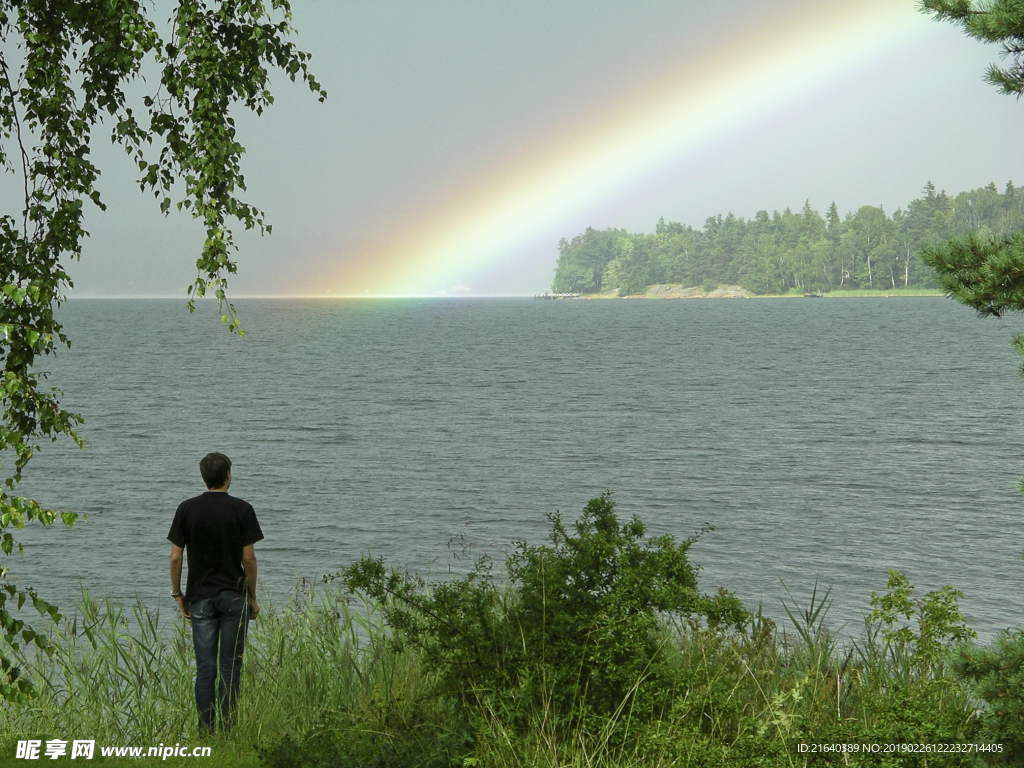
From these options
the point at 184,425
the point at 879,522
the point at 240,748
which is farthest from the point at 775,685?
the point at 184,425

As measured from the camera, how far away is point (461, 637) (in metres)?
5.53

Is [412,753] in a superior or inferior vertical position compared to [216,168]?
inferior

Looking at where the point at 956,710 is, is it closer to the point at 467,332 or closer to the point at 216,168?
the point at 216,168

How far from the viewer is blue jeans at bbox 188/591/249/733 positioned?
6387 millimetres

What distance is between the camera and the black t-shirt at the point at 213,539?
6.38m

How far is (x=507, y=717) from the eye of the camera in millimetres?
5176

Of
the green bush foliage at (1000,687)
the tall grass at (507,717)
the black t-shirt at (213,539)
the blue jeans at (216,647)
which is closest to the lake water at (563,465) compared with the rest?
the tall grass at (507,717)

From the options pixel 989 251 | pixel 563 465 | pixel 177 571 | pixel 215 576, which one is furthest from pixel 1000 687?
pixel 563 465

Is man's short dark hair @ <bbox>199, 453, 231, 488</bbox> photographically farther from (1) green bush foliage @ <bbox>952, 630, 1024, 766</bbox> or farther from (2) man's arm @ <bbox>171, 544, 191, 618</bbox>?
(1) green bush foliage @ <bbox>952, 630, 1024, 766</bbox>

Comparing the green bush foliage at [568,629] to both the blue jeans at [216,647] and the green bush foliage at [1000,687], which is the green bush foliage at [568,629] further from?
the green bush foliage at [1000,687]

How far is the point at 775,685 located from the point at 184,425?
4044cm

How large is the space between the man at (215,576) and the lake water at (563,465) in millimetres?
6274

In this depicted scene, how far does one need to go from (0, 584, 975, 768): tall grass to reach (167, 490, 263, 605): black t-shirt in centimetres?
90

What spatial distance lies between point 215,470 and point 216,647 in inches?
49.6
